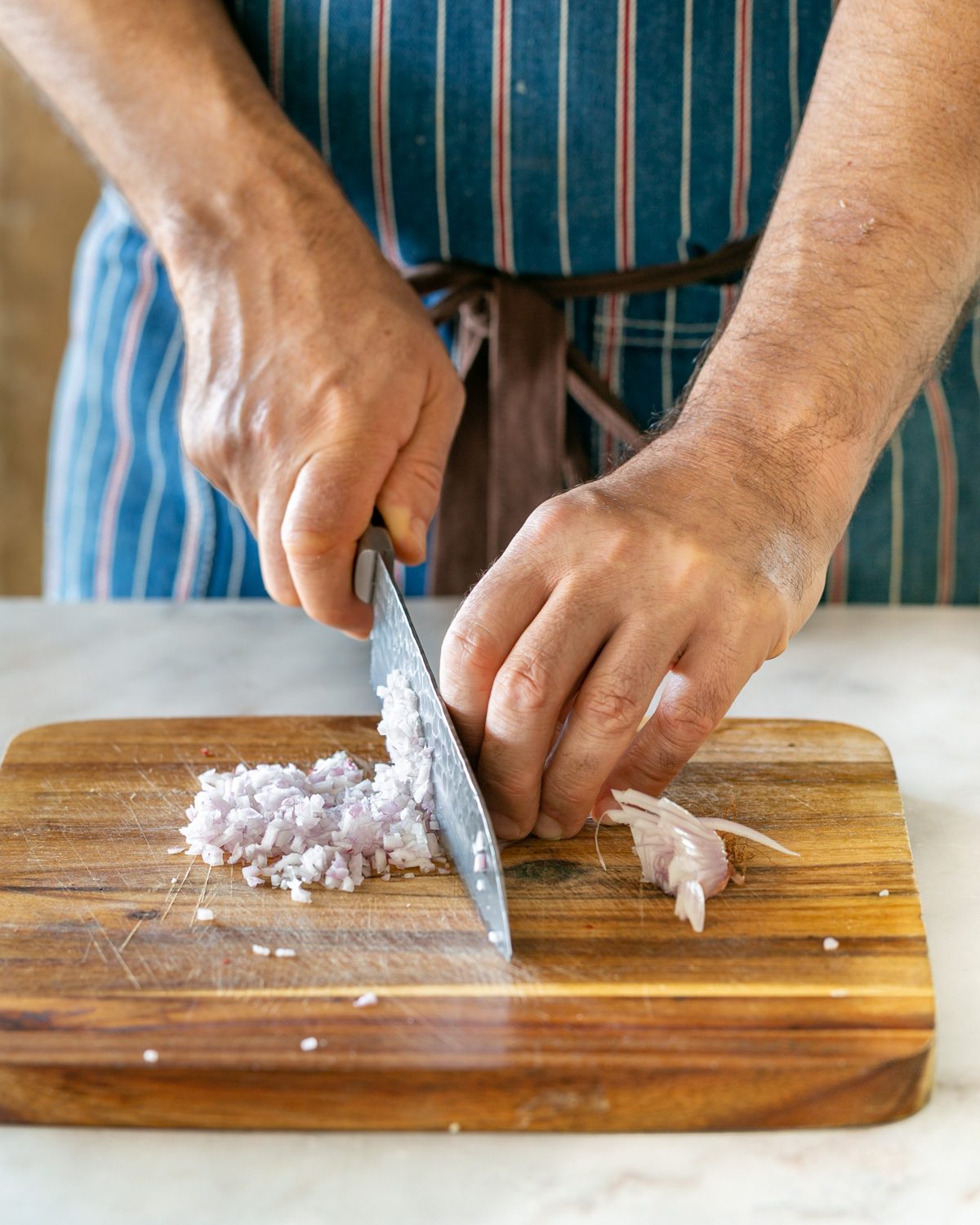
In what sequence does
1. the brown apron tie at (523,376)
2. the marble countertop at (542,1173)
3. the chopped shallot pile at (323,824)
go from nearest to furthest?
the marble countertop at (542,1173) → the chopped shallot pile at (323,824) → the brown apron tie at (523,376)

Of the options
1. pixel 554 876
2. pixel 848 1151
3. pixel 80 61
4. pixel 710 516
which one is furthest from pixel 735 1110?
pixel 80 61

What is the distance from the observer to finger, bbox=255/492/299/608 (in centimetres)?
110

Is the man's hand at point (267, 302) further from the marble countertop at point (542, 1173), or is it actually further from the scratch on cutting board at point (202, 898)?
the marble countertop at point (542, 1173)

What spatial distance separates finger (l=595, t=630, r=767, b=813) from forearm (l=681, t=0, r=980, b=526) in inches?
6.3

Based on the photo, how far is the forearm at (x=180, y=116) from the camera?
1.17 m

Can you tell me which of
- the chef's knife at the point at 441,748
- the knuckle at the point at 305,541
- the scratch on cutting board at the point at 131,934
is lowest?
the scratch on cutting board at the point at 131,934

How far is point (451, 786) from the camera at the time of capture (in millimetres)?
851

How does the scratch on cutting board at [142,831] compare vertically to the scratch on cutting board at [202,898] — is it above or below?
below

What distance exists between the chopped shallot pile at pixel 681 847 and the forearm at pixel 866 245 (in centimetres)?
25

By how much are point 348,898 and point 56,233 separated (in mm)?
1918

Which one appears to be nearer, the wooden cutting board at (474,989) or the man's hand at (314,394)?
the wooden cutting board at (474,989)

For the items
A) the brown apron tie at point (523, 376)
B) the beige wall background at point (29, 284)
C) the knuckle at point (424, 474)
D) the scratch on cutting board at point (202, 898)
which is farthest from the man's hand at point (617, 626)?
the beige wall background at point (29, 284)

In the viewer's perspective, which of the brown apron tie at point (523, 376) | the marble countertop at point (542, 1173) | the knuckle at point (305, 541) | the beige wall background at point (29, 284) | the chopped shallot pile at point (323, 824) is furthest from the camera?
the beige wall background at point (29, 284)

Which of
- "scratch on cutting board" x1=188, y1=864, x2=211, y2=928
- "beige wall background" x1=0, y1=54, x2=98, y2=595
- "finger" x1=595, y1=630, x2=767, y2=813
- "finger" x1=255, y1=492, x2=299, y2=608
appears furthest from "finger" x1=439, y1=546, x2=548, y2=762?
"beige wall background" x1=0, y1=54, x2=98, y2=595
